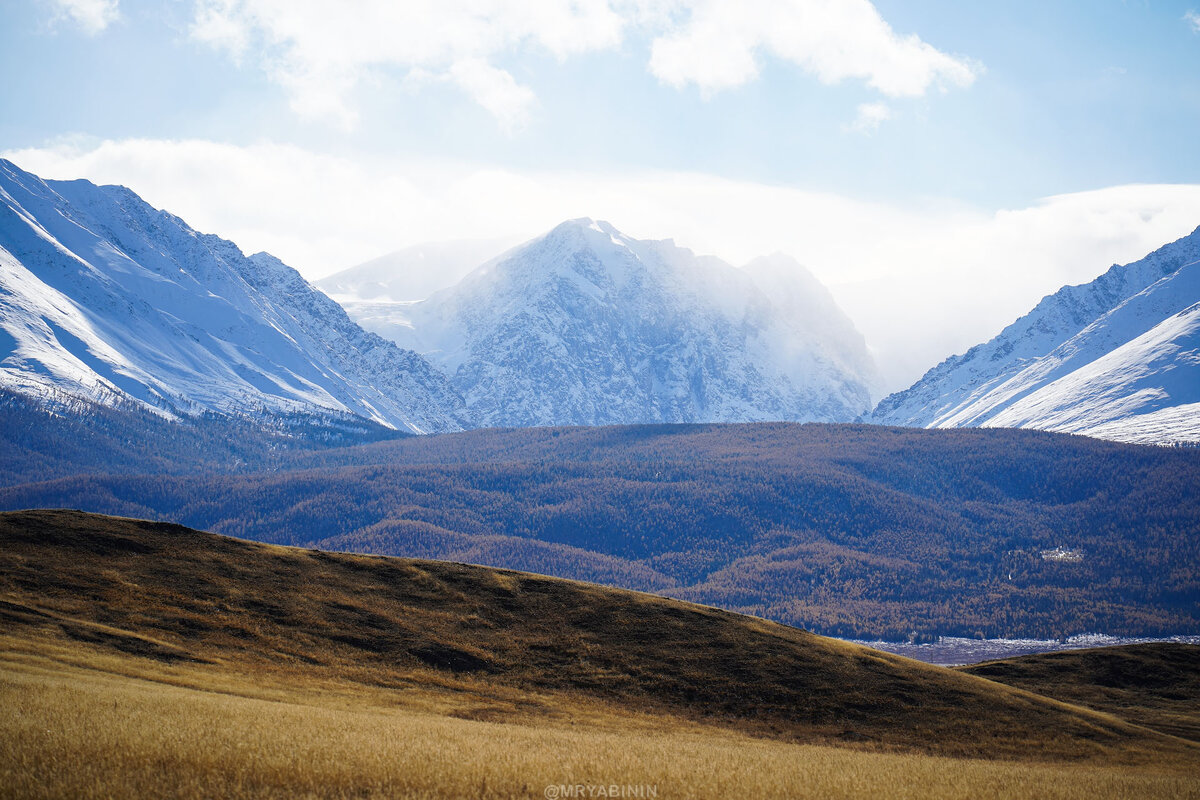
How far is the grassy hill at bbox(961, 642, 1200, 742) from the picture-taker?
85.0 metres

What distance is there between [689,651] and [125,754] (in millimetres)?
51804

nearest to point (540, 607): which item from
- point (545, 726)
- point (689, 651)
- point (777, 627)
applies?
point (689, 651)

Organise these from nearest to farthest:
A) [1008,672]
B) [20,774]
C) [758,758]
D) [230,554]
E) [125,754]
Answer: [20,774], [125,754], [758,758], [230,554], [1008,672]

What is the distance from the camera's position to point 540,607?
79.9 meters

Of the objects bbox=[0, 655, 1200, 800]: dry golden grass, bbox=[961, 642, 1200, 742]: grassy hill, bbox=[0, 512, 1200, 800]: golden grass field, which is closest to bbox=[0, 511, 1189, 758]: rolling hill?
bbox=[0, 512, 1200, 800]: golden grass field

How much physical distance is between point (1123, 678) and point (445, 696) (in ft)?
238

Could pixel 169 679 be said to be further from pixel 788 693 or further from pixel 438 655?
pixel 788 693

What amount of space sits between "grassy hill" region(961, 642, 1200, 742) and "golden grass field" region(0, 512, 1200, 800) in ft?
46.1

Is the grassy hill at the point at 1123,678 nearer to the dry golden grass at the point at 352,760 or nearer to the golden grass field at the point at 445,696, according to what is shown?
the golden grass field at the point at 445,696

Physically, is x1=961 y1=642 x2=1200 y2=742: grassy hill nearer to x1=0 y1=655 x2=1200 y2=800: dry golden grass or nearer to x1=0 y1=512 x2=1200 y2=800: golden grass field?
x1=0 y1=512 x2=1200 y2=800: golden grass field

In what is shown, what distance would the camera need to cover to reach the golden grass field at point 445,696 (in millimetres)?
28297

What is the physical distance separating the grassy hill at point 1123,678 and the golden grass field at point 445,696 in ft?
46.1

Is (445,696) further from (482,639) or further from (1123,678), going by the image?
(1123,678)

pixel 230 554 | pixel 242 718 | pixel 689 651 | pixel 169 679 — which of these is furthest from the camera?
pixel 230 554
